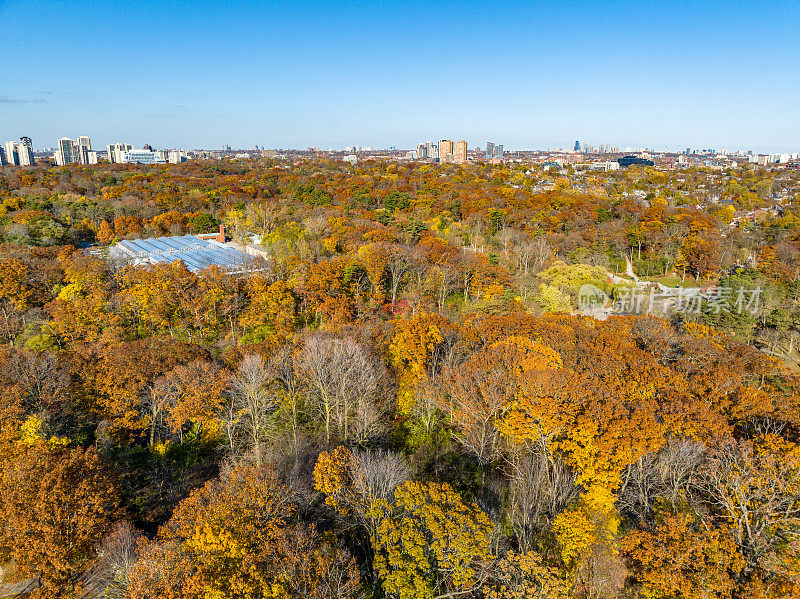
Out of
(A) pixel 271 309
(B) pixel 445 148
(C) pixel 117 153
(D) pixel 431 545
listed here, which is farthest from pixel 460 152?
(D) pixel 431 545

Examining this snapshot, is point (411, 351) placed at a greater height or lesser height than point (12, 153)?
lesser

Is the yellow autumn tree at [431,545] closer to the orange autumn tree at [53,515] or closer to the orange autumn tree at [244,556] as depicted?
the orange autumn tree at [244,556]

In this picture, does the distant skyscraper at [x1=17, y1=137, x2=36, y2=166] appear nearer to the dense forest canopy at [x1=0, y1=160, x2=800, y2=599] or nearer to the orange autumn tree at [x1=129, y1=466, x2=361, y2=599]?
the dense forest canopy at [x1=0, y1=160, x2=800, y2=599]

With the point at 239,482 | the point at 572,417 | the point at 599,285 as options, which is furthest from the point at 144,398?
the point at 599,285

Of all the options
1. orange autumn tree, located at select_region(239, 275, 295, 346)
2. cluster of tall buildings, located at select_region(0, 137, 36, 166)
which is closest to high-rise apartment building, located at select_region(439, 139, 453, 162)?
cluster of tall buildings, located at select_region(0, 137, 36, 166)

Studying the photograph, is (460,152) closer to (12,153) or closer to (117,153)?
(117,153)

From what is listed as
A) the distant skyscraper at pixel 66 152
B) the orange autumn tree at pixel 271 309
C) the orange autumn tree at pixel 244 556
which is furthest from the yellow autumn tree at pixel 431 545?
the distant skyscraper at pixel 66 152

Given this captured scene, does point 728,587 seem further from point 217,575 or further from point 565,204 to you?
point 565,204
